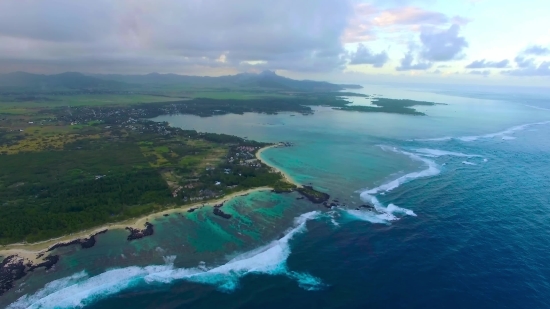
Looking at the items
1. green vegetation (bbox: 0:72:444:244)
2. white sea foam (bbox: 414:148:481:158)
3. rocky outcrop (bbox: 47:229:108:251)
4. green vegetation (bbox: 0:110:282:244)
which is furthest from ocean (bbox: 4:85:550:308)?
white sea foam (bbox: 414:148:481:158)

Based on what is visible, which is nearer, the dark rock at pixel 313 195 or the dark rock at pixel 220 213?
the dark rock at pixel 220 213

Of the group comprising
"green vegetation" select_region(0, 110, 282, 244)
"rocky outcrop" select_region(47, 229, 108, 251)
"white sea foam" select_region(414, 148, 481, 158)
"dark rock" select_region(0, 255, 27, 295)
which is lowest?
"dark rock" select_region(0, 255, 27, 295)

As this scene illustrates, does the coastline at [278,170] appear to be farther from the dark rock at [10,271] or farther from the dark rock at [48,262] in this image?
the dark rock at [10,271]

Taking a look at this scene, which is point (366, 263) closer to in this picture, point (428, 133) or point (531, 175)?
point (531, 175)

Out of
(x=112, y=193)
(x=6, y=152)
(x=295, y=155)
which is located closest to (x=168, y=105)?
(x=6, y=152)

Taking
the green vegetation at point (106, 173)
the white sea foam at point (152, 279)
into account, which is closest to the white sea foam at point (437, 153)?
the green vegetation at point (106, 173)

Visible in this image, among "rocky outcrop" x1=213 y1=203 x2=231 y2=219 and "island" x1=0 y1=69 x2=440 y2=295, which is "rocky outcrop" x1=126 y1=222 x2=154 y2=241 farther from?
"rocky outcrop" x1=213 y1=203 x2=231 y2=219
